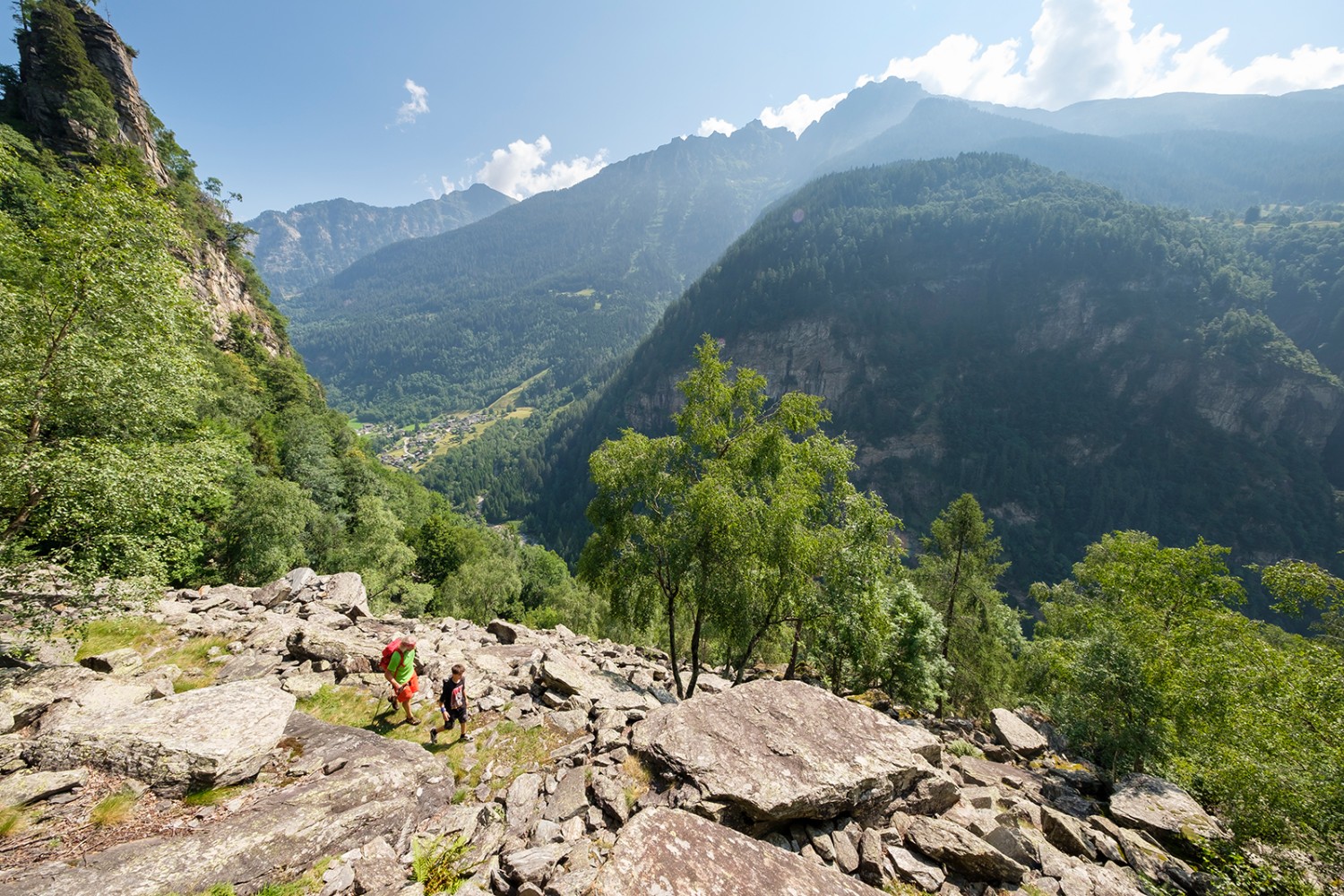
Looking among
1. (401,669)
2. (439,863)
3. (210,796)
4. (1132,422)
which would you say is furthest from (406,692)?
(1132,422)

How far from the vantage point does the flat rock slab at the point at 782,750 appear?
8.72 m

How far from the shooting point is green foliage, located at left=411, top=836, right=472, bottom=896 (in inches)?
285

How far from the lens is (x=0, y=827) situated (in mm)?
6883

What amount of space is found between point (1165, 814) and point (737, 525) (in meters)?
12.3

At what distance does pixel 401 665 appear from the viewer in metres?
12.4

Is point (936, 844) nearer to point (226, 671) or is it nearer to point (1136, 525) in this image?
point (226, 671)

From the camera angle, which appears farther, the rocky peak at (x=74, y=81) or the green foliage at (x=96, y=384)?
the rocky peak at (x=74, y=81)

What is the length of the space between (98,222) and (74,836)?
14.7 metres

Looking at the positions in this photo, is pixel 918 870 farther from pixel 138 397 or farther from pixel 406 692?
pixel 138 397

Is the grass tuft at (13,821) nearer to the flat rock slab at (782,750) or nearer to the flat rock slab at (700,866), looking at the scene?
the flat rock slab at (700,866)

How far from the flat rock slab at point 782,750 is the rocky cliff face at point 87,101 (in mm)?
55727

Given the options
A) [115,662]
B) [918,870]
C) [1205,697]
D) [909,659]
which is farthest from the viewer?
[909,659]

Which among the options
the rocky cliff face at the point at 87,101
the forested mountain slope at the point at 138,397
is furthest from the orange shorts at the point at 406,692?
the rocky cliff face at the point at 87,101

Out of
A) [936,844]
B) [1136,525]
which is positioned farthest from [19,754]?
[1136,525]
